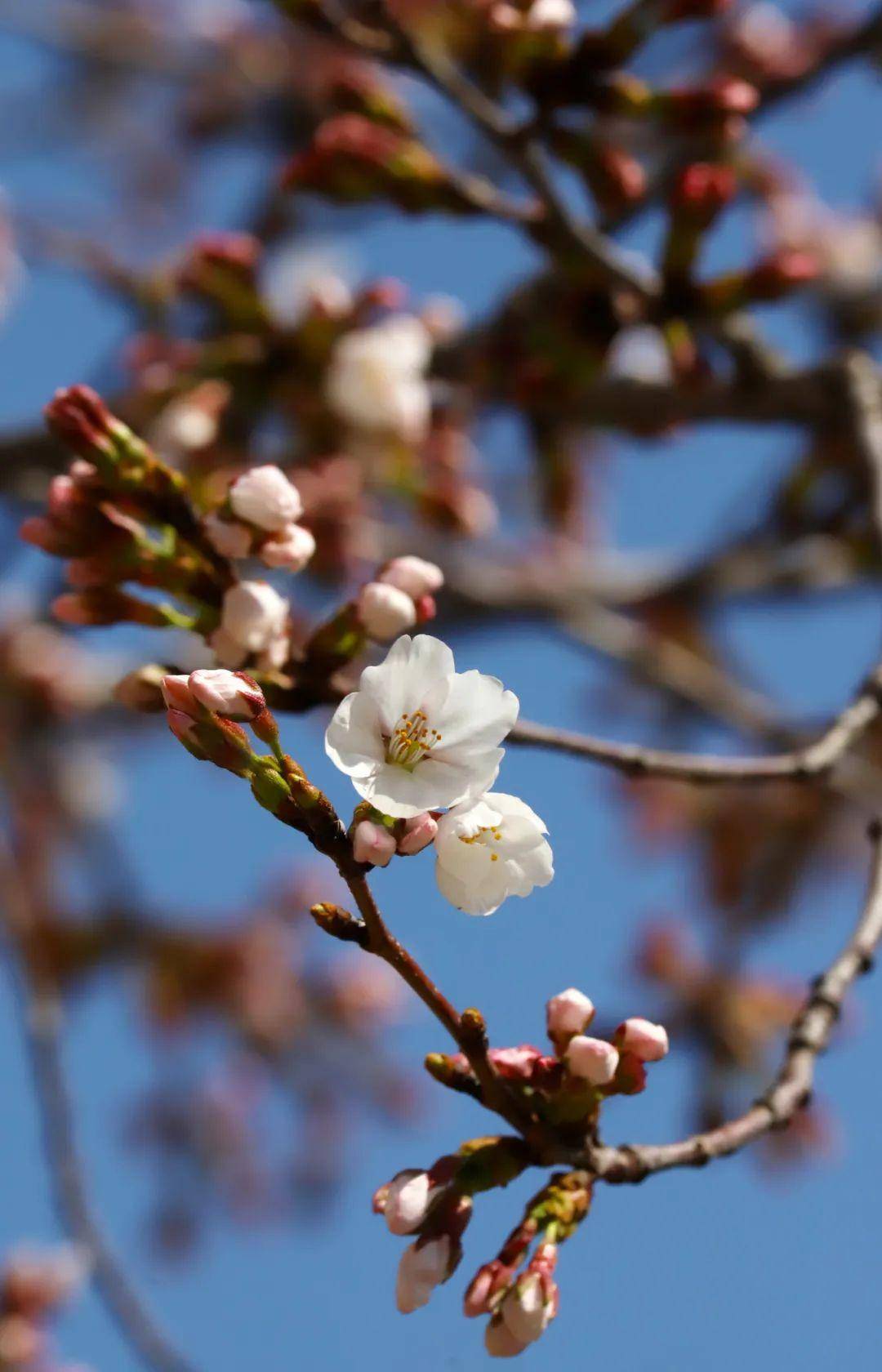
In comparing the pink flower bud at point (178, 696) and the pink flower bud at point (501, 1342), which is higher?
the pink flower bud at point (178, 696)

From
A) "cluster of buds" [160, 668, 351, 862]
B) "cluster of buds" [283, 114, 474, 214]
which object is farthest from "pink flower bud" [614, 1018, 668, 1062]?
"cluster of buds" [283, 114, 474, 214]

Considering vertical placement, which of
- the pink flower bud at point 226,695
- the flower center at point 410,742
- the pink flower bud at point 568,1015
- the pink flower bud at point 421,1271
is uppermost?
the pink flower bud at point 226,695

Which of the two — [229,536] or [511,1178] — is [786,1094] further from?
[229,536]

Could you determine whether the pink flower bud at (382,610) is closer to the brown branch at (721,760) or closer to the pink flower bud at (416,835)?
the brown branch at (721,760)

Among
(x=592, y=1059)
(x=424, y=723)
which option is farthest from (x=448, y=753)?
(x=592, y=1059)

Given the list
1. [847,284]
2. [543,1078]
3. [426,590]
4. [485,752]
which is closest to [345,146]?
[426,590]

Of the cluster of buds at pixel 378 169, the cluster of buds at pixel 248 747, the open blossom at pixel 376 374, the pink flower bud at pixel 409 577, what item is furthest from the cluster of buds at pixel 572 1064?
the open blossom at pixel 376 374
